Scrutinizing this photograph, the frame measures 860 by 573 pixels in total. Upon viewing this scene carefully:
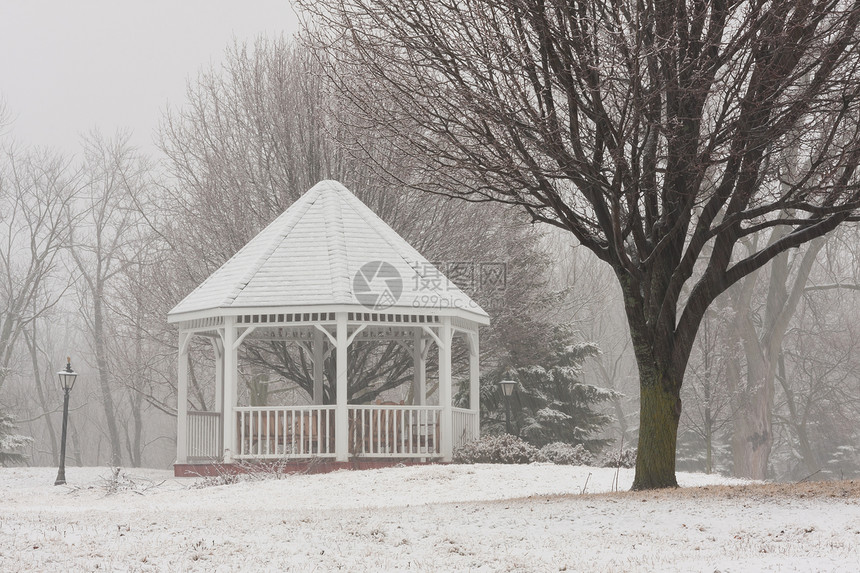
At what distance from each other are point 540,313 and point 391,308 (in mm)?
10196

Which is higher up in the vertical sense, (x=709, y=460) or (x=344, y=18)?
(x=344, y=18)

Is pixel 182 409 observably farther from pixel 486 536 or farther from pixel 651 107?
pixel 651 107

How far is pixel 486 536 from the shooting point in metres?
8.00

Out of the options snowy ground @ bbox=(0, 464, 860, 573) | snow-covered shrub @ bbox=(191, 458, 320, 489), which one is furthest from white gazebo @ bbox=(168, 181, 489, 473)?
snowy ground @ bbox=(0, 464, 860, 573)

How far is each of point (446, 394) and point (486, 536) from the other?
8.98 meters

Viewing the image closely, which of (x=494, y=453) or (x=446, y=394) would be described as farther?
(x=446, y=394)

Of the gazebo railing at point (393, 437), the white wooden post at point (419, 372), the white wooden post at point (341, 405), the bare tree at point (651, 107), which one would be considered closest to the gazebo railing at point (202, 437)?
the gazebo railing at point (393, 437)

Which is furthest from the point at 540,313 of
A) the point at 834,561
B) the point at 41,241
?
the point at 41,241

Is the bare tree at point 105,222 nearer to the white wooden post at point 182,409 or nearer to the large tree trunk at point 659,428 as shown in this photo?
the white wooden post at point 182,409

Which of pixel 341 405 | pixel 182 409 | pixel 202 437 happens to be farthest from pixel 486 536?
pixel 202 437

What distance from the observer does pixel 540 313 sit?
25734mm

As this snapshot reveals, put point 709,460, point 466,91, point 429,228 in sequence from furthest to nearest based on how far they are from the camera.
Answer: point 709,460
point 429,228
point 466,91

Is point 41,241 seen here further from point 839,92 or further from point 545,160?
point 839,92

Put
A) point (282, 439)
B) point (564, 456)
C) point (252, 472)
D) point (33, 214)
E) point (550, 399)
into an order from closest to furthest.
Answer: point (252, 472), point (282, 439), point (564, 456), point (550, 399), point (33, 214)
